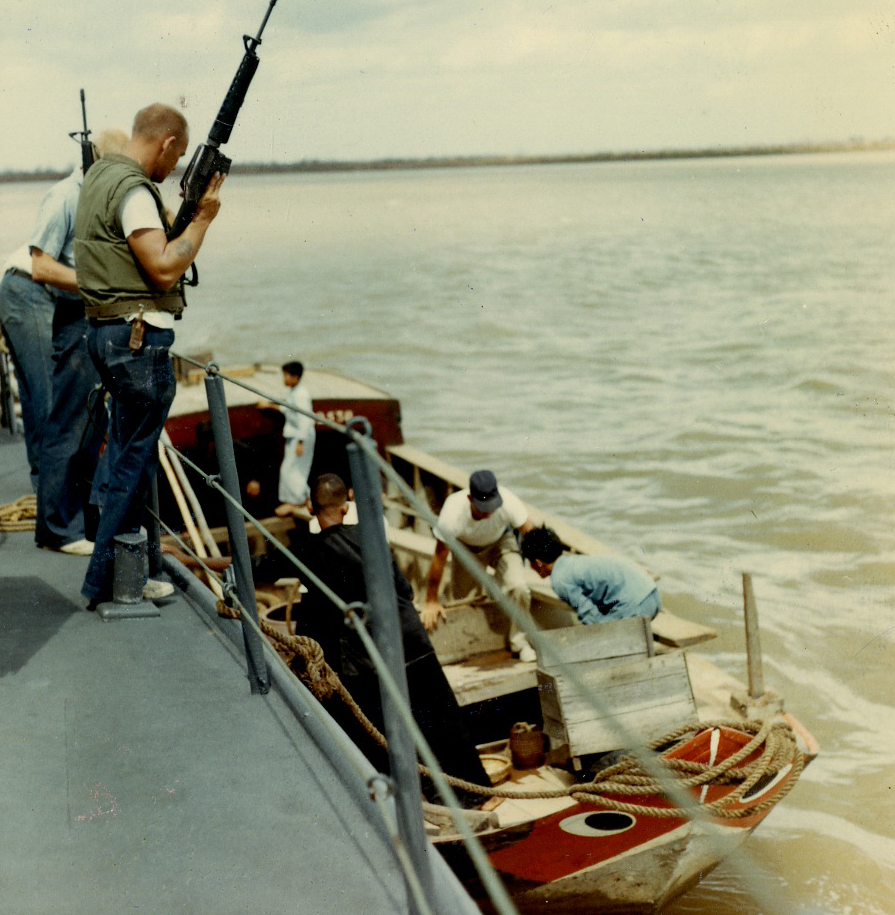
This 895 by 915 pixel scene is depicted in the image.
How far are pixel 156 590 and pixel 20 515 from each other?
60.1 inches

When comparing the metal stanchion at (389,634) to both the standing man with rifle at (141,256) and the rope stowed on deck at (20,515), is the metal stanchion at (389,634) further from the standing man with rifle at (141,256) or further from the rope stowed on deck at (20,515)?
the rope stowed on deck at (20,515)

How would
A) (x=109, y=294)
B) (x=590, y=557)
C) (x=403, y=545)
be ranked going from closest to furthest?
(x=109, y=294) < (x=590, y=557) < (x=403, y=545)

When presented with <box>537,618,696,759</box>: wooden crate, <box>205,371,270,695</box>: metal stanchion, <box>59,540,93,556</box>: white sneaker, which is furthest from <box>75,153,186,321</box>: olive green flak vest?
<box>537,618,696,759</box>: wooden crate

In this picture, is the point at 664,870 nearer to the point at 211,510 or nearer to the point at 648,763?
the point at 648,763

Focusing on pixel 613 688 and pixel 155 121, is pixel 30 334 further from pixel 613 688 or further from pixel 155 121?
pixel 613 688

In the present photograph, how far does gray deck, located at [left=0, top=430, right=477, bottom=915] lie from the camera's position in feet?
7.72

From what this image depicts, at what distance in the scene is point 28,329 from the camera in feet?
17.7

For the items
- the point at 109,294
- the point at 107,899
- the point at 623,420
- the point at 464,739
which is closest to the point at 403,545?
the point at 464,739

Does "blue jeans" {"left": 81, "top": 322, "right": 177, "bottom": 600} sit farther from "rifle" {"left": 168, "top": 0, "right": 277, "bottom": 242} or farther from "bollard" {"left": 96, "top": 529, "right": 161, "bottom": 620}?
"rifle" {"left": 168, "top": 0, "right": 277, "bottom": 242}

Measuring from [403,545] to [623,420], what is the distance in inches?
543

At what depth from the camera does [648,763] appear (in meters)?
1.29

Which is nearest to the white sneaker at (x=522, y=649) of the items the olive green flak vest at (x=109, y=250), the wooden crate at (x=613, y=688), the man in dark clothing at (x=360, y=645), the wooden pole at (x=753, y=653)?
the wooden crate at (x=613, y=688)

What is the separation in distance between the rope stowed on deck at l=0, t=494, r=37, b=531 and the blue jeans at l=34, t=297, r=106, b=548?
0.39 metres

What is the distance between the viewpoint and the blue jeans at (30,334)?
5.38 meters
